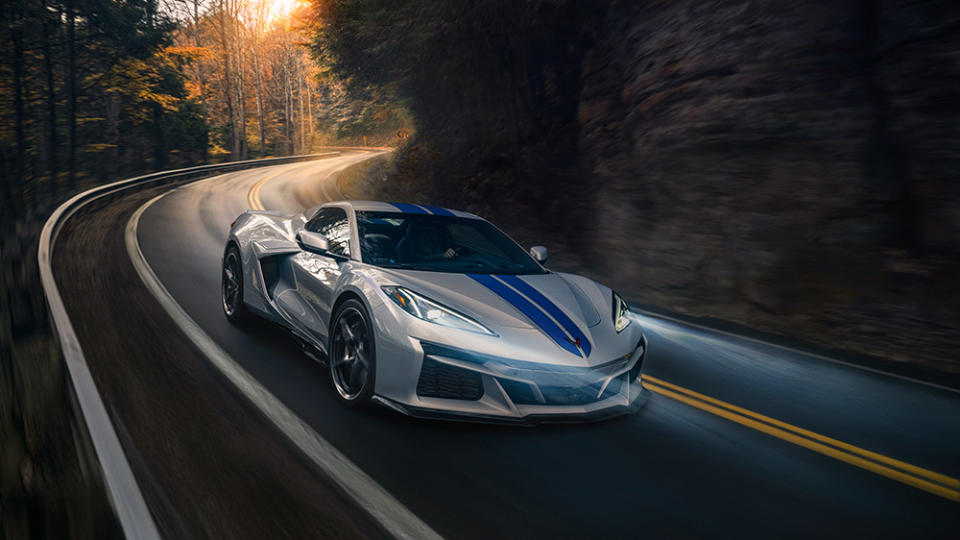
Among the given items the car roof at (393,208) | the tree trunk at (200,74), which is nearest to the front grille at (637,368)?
the car roof at (393,208)

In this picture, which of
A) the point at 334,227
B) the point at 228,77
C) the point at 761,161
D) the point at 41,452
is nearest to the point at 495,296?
the point at 334,227

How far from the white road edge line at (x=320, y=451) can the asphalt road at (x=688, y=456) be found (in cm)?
6

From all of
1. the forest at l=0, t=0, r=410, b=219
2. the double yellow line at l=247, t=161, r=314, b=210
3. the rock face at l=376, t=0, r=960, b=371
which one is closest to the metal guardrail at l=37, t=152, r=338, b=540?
the rock face at l=376, t=0, r=960, b=371

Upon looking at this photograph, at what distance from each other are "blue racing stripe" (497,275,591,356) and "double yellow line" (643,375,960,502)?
1.25 metres

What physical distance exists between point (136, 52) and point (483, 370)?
27.6 meters

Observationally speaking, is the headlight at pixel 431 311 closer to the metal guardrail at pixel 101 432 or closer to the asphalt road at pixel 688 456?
the asphalt road at pixel 688 456

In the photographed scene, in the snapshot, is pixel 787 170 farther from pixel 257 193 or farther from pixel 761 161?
pixel 257 193

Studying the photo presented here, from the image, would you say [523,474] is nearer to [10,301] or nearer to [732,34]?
[10,301]

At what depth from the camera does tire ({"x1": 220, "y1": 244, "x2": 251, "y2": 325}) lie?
5684mm

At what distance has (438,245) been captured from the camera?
15.9 feet

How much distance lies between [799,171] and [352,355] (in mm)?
6097

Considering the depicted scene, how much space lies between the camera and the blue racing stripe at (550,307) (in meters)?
3.59

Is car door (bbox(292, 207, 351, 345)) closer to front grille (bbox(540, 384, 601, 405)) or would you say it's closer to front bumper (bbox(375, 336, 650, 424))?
front bumper (bbox(375, 336, 650, 424))

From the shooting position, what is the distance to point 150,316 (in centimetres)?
573
